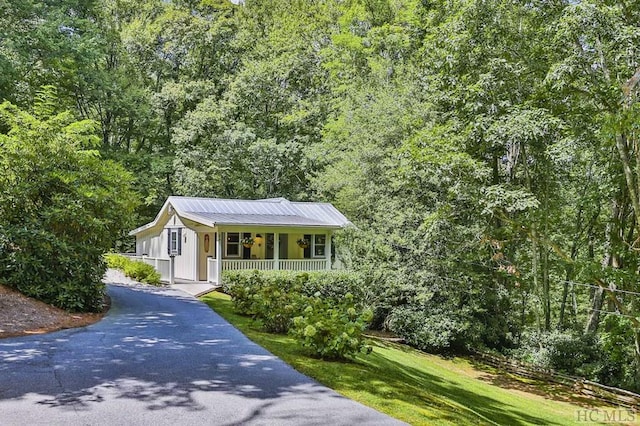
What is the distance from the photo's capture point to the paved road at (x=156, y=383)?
516 centimetres

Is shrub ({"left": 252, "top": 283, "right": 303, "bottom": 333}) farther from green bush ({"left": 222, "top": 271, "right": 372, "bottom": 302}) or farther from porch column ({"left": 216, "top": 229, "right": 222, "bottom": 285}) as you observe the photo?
porch column ({"left": 216, "top": 229, "right": 222, "bottom": 285})

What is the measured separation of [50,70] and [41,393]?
22.3 m

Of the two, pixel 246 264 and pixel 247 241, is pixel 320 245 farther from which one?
pixel 246 264

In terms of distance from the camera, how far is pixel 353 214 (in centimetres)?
1975

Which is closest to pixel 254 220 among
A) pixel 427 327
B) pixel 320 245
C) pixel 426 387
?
pixel 320 245

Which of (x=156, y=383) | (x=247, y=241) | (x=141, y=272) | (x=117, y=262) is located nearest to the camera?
(x=156, y=383)

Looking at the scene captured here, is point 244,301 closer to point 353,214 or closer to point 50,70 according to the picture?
point 353,214

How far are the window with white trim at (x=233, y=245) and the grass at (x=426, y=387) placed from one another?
350 cm

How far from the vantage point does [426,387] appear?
9094 mm

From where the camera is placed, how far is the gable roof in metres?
18.7

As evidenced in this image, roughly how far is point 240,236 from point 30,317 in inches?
424

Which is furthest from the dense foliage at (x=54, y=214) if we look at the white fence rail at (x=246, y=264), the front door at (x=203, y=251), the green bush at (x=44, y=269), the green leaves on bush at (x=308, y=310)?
the front door at (x=203, y=251)

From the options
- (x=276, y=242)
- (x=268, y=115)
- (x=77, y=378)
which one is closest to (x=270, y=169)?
(x=268, y=115)

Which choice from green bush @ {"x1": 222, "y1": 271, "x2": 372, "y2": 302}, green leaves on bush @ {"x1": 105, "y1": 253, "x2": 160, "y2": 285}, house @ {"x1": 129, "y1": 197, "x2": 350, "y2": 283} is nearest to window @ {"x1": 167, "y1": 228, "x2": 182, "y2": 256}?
house @ {"x1": 129, "y1": 197, "x2": 350, "y2": 283}
